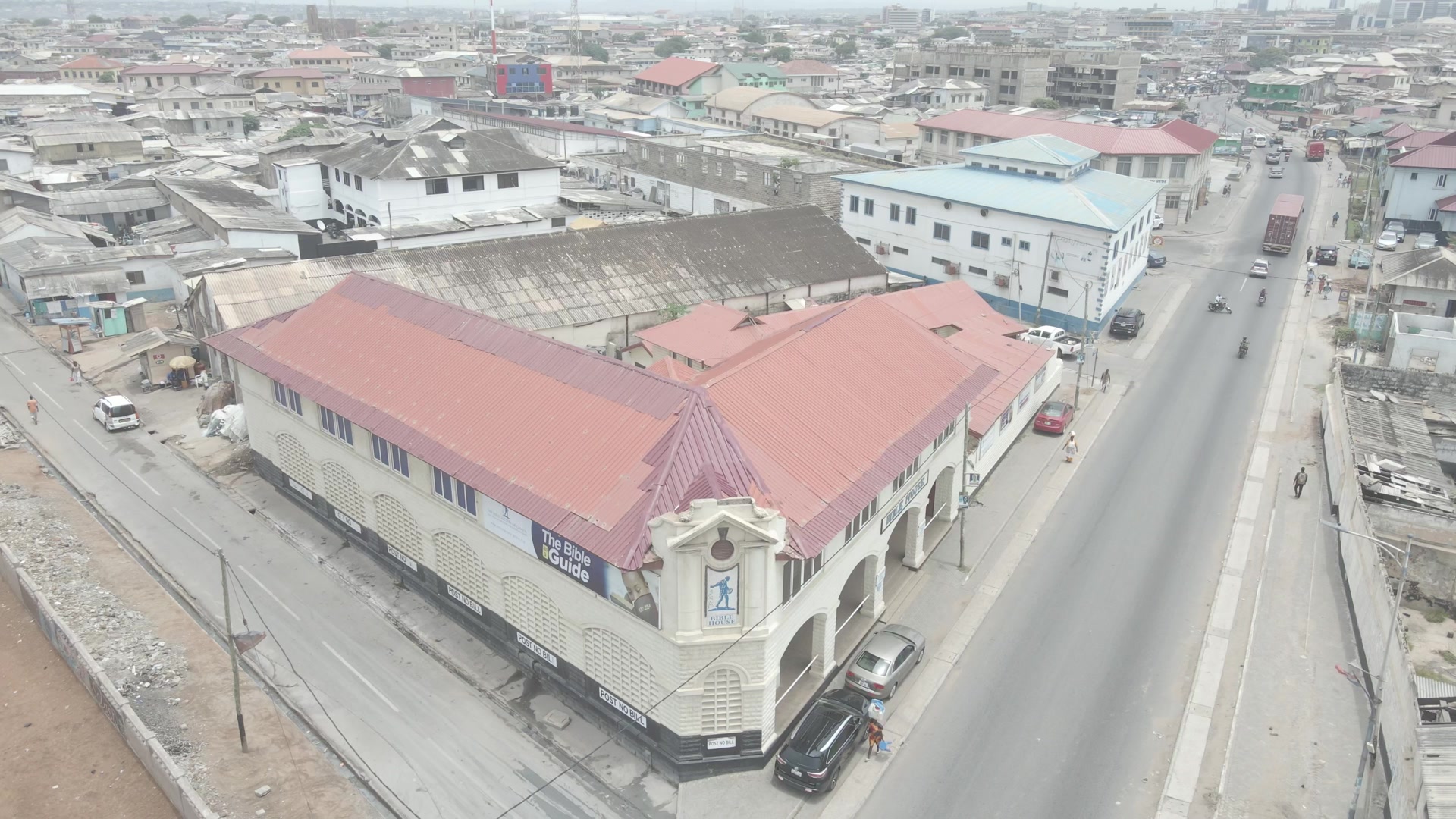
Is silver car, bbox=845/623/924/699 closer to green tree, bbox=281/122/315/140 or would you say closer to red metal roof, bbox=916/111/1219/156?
red metal roof, bbox=916/111/1219/156

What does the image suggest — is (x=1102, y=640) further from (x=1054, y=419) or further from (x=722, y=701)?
(x=1054, y=419)

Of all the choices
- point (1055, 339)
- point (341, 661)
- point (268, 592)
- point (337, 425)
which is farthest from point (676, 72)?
point (341, 661)

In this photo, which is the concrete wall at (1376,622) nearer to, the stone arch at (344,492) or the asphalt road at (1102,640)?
the asphalt road at (1102,640)

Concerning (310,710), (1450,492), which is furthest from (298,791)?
(1450,492)

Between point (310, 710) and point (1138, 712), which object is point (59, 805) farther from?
point (1138, 712)

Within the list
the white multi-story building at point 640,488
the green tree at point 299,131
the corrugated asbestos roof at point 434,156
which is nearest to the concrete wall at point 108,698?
the white multi-story building at point 640,488
